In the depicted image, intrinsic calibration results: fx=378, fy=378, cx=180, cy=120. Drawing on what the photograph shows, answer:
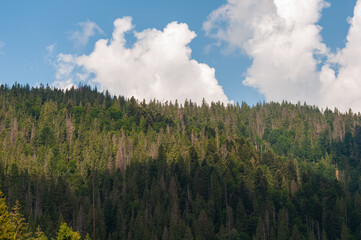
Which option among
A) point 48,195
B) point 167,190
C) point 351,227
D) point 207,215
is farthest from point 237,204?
point 48,195

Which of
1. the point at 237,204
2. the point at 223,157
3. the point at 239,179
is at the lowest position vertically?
the point at 237,204

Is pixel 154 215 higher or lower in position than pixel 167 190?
lower

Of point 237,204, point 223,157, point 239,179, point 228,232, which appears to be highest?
point 223,157

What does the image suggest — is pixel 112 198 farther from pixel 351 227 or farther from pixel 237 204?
pixel 351 227

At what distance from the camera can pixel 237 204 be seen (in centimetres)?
15300

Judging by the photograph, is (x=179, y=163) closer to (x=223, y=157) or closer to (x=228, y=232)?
(x=223, y=157)

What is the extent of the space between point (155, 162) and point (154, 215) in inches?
1916

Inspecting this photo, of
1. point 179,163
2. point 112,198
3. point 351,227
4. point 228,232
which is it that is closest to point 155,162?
point 179,163

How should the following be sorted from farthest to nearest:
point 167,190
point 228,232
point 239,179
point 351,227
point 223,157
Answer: point 223,157 < point 239,179 < point 167,190 < point 351,227 < point 228,232

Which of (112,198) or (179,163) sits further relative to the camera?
(179,163)

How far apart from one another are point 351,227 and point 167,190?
75982mm

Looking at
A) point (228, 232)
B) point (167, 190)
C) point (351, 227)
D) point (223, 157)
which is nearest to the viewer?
point (228, 232)

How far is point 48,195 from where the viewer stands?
154 m

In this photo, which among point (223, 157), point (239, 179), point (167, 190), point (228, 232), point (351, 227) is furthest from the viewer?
point (223, 157)
